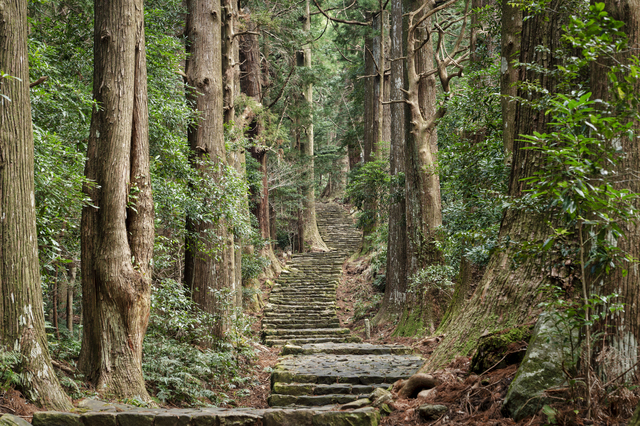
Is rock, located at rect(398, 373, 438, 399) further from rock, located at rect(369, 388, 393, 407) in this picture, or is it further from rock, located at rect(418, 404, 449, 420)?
rock, located at rect(418, 404, 449, 420)

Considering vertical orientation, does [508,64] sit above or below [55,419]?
above

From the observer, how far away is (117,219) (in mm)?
5133

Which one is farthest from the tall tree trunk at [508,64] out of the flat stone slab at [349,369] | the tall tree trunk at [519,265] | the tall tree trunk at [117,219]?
the tall tree trunk at [117,219]

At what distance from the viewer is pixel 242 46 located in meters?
16.0

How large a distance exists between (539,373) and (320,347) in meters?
7.06

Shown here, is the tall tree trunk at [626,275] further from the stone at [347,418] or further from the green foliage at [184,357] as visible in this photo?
the green foliage at [184,357]

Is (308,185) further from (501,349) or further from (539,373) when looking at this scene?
(539,373)

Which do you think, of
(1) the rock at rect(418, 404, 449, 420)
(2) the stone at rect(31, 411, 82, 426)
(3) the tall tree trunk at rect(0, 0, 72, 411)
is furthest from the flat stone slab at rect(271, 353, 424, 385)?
(2) the stone at rect(31, 411, 82, 426)

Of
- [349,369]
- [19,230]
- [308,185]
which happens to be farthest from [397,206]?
[308,185]

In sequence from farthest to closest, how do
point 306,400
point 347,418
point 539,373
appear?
point 306,400 < point 347,418 < point 539,373

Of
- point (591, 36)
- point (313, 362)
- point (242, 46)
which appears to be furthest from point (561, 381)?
point (242, 46)

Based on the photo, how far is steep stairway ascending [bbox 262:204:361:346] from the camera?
1296 centimetres

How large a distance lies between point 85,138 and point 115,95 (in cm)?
194

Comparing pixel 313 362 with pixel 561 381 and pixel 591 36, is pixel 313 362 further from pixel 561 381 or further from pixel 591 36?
pixel 591 36
